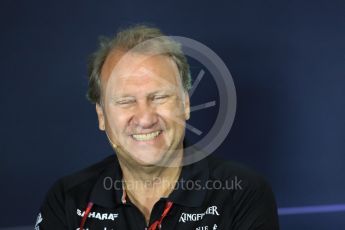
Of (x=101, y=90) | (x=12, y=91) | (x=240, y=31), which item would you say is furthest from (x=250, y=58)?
(x=12, y=91)

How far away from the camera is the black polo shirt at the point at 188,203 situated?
114cm

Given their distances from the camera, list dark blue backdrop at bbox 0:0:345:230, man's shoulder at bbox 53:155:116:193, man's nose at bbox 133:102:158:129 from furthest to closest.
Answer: dark blue backdrop at bbox 0:0:345:230
man's shoulder at bbox 53:155:116:193
man's nose at bbox 133:102:158:129

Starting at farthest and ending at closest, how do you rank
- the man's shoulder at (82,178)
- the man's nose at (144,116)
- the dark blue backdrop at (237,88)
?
the dark blue backdrop at (237,88), the man's shoulder at (82,178), the man's nose at (144,116)

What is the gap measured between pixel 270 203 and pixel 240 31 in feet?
2.03

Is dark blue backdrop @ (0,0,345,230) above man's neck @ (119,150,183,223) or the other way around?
above

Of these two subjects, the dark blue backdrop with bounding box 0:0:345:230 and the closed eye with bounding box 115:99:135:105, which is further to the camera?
the dark blue backdrop with bounding box 0:0:345:230

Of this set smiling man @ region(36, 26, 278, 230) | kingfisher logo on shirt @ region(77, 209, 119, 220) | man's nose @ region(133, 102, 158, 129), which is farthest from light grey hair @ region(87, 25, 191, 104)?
kingfisher logo on shirt @ region(77, 209, 119, 220)

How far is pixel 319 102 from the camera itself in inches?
63.9

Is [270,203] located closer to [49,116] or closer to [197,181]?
[197,181]

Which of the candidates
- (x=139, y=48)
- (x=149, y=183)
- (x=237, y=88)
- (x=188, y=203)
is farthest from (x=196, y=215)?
(x=237, y=88)

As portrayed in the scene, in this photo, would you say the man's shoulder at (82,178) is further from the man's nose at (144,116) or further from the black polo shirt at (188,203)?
the man's nose at (144,116)

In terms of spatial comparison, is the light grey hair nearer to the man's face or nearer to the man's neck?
the man's face

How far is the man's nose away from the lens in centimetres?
114

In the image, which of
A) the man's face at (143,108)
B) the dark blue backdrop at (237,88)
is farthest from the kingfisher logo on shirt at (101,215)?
the dark blue backdrop at (237,88)
